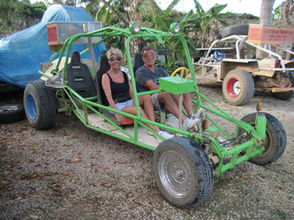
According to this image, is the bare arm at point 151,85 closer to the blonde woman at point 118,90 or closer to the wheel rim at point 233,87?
the blonde woman at point 118,90

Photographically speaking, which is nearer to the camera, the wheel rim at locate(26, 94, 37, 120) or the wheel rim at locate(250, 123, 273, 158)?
the wheel rim at locate(250, 123, 273, 158)

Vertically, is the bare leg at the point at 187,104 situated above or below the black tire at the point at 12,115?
above

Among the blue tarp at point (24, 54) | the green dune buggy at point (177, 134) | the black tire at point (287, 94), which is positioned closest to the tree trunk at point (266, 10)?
the black tire at point (287, 94)

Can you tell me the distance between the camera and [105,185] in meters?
3.09

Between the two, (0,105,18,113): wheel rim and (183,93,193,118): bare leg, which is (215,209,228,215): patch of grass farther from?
(0,105,18,113): wheel rim

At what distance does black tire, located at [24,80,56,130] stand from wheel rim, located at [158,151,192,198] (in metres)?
2.65

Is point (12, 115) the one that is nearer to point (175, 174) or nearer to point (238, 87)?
point (175, 174)

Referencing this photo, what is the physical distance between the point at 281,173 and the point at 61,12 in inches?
262

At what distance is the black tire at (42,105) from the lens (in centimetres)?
464

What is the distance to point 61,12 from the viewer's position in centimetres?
755

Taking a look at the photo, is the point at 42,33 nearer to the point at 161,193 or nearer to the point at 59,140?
the point at 59,140

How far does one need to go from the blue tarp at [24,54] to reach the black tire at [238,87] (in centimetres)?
447

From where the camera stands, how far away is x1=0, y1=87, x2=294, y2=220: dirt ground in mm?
2588

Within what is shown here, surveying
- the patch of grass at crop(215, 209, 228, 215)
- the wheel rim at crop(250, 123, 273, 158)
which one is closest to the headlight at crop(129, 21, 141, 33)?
the wheel rim at crop(250, 123, 273, 158)
